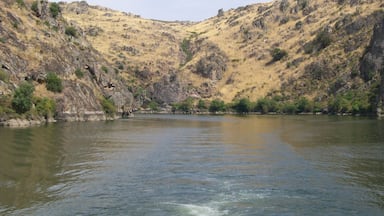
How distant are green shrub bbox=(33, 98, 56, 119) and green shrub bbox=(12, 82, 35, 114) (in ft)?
15.2

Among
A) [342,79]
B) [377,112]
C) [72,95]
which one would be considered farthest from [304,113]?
[72,95]

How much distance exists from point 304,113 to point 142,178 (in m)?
144

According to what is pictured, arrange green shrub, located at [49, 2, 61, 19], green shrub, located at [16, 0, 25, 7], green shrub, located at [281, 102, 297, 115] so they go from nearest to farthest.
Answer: green shrub, located at [16, 0, 25, 7], green shrub, located at [49, 2, 61, 19], green shrub, located at [281, 102, 297, 115]

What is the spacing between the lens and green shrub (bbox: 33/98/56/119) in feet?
299

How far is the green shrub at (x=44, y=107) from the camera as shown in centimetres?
9100

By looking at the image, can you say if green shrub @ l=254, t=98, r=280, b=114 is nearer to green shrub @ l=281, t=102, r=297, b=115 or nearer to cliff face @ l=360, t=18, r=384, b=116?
green shrub @ l=281, t=102, r=297, b=115

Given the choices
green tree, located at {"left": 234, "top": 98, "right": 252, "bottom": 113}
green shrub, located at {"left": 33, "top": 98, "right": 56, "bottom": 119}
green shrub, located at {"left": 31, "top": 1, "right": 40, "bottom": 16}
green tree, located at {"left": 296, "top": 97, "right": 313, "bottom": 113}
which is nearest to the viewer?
green shrub, located at {"left": 33, "top": 98, "right": 56, "bottom": 119}

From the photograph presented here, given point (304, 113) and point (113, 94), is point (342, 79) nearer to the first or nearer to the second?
point (304, 113)

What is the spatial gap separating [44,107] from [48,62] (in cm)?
1922

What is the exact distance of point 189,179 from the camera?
32719 mm

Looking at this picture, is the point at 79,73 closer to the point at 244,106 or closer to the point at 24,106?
the point at 24,106

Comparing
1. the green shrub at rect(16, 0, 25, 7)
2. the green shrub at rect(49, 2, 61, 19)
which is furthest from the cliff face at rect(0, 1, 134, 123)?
the green shrub at rect(16, 0, 25, 7)

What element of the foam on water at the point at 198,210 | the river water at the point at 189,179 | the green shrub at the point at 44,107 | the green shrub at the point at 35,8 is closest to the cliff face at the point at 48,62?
the green shrub at the point at 35,8

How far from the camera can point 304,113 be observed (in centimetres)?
16988
